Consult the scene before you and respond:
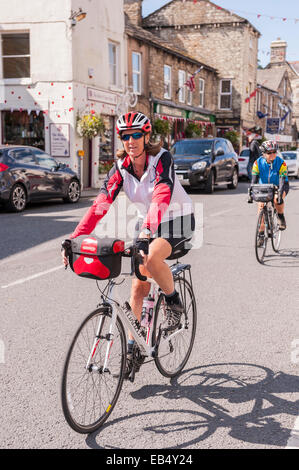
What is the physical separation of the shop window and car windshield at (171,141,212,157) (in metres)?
5.46

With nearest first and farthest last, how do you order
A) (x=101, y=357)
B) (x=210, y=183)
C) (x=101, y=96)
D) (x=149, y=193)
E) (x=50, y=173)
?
(x=101, y=357) < (x=149, y=193) < (x=50, y=173) < (x=210, y=183) < (x=101, y=96)

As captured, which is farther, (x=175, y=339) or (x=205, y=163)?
(x=205, y=163)

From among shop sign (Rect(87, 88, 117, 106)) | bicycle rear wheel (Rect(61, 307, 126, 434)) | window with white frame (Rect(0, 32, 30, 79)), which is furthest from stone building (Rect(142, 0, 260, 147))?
bicycle rear wheel (Rect(61, 307, 126, 434))

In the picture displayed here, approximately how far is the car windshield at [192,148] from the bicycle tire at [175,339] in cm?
1526

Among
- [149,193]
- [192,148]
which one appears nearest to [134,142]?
[149,193]

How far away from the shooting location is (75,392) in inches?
119

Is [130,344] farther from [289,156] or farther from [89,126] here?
A: [289,156]

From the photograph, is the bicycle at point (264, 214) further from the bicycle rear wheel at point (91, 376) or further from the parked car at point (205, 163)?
the parked car at point (205, 163)

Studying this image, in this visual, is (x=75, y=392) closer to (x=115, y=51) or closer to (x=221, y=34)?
(x=115, y=51)

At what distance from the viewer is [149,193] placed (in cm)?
360

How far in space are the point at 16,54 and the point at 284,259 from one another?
54.2 ft

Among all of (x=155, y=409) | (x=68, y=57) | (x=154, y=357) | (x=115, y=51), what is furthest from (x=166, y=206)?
(x=115, y=51)

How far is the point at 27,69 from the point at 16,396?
19385 millimetres
